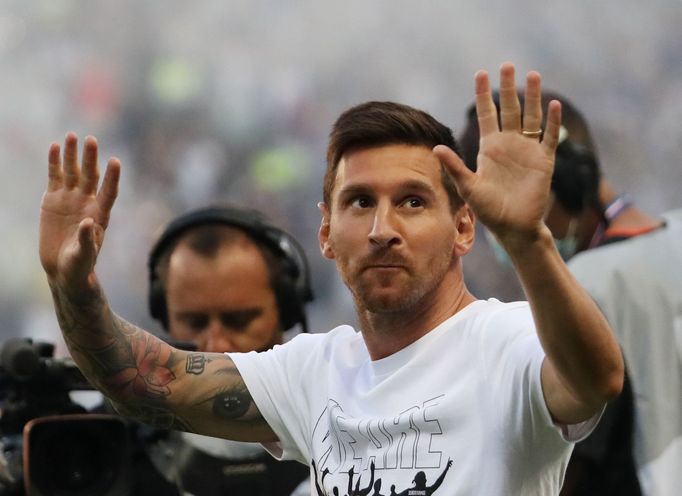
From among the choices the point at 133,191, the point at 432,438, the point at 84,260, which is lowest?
the point at 432,438

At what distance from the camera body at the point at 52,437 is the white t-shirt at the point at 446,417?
1.40 feet

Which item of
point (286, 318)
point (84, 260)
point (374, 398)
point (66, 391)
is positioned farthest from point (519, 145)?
point (286, 318)

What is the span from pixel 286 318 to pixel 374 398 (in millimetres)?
1166

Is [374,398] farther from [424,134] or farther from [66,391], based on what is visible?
[66,391]

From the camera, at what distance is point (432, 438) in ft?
7.17

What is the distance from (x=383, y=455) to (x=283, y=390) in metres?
0.44

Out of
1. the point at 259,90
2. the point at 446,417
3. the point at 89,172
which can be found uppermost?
the point at 259,90

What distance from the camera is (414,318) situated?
2379 mm

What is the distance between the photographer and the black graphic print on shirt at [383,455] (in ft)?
7.13

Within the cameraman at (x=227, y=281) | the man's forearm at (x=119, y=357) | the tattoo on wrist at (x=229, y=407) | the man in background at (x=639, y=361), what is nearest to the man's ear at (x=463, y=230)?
the tattoo on wrist at (x=229, y=407)

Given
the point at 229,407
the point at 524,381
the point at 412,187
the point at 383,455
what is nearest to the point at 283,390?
the point at 229,407

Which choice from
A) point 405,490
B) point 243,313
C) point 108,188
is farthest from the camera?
point 243,313

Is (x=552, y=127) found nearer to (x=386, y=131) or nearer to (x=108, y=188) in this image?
(x=386, y=131)

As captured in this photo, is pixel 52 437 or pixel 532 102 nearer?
pixel 532 102
